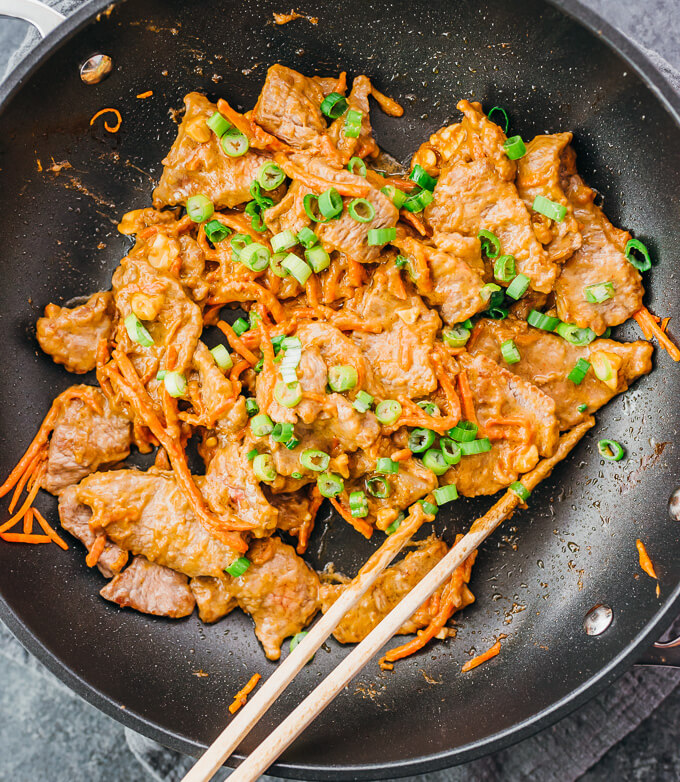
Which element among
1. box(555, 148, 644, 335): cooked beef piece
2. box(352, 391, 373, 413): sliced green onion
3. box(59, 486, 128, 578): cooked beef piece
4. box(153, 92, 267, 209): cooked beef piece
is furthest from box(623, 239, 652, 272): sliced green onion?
box(59, 486, 128, 578): cooked beef piece

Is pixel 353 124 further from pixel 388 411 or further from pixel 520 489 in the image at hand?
pixel 520 489

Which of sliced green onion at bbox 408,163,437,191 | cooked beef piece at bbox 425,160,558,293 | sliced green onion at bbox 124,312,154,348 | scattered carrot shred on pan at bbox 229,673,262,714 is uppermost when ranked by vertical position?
cooked beef piece at bbox 425,160,558,293

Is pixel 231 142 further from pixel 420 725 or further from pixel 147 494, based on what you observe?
pixel 420 725

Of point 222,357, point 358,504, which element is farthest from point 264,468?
point 222,357

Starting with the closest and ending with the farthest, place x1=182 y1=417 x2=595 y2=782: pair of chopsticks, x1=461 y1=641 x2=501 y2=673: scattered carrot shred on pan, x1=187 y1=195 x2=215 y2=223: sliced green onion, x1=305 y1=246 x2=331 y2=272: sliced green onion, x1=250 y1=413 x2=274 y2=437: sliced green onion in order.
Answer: x1=182 y1=417 x2=595 y2=782: pair of chopsticks
x1=250 y1=413 x2=274 y2=437: sliced green onion
x1=305 y1=246 x2=331 y2=272: sliced green onion
x1=187 y1=195 x2=215 y2=223: sliced green onion
x1=461 y1=641 x2=501 y2=673: scattered carrot shred on pan

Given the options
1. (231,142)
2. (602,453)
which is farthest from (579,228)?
(231,142)

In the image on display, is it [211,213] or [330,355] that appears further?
[211,213]

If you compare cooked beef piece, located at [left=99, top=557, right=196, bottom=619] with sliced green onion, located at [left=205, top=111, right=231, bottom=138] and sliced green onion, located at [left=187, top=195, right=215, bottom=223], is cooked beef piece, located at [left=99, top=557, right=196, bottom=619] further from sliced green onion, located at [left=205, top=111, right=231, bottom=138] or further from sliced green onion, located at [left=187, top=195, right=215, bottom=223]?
sliced green onion, located at [left=205, top=111, right=231, bottom=138]
